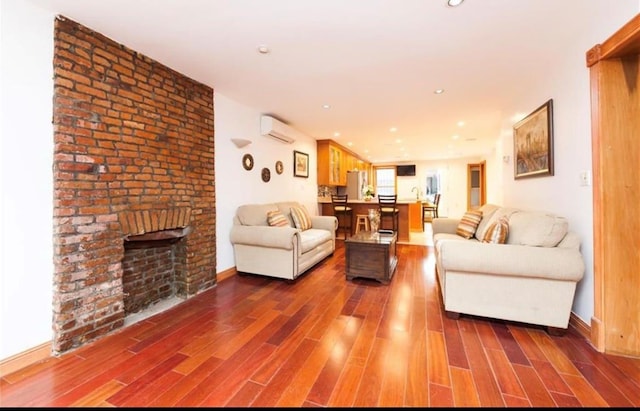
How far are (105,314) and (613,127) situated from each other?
12.9 feet

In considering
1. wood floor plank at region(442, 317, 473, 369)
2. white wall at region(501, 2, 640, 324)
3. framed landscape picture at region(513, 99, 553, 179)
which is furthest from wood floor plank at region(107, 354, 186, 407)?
framed landscape picture at region(513, 99, 553, 179)

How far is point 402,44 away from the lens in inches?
88.0

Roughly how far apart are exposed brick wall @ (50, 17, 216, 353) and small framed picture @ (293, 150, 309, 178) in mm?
2629

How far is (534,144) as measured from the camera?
2906mm

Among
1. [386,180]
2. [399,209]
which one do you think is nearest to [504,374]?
[399,209]

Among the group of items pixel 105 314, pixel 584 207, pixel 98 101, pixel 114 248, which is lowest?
pixel 105 314

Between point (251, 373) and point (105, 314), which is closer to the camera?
point (251, 373)

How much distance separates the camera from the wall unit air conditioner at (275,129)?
Answer: 418 cm

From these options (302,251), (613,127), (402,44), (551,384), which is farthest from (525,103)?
(302,251)

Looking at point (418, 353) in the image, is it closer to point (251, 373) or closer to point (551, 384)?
point (551, 384)

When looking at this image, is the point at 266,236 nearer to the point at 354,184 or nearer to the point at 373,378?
the point at 373,378

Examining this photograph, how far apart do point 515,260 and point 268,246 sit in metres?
2.44

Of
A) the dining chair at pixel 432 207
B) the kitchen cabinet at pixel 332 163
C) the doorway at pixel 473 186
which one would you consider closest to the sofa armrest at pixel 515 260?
the kitchen cabinet at pixel 332 163

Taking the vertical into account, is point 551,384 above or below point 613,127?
below
